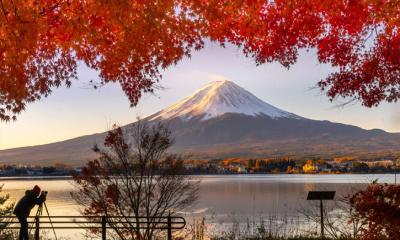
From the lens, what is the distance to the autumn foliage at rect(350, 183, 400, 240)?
11922 millimetres

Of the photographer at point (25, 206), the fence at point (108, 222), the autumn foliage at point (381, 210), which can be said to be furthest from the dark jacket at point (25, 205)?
the autumn foliage at point (381, 210)

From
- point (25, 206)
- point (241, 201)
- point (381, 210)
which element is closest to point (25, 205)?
point (25, 206)

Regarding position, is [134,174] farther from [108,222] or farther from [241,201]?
[241,201]

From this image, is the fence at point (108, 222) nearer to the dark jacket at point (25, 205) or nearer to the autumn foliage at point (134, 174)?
the autumn foliage at point (134, 174)

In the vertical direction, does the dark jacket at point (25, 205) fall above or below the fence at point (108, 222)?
above

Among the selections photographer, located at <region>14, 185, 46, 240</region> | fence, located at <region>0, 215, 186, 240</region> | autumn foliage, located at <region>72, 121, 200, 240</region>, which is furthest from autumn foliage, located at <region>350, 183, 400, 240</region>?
photographer, located at <region>14, 185, 46, 240</region>

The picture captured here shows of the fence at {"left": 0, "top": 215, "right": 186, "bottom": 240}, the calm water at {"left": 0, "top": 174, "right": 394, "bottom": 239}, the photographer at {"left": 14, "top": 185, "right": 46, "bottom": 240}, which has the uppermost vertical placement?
the photographer at {"left": 14, "top": 185, "right": 46, "bottom": 240}

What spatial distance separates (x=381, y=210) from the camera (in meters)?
12.0

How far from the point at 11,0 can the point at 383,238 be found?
9.00m

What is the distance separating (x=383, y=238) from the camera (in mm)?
12164

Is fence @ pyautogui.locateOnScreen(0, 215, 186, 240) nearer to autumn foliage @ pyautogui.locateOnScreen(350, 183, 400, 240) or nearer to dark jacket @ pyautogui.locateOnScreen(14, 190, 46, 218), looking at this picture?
dark jacket @ pyautogui.locateOnScreen(14, 190, 46, 218)

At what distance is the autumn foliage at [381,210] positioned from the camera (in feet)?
39.1

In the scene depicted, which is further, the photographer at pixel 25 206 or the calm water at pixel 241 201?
the calm water at pixel 241 201

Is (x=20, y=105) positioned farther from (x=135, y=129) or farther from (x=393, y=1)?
(x=393, y=1)
